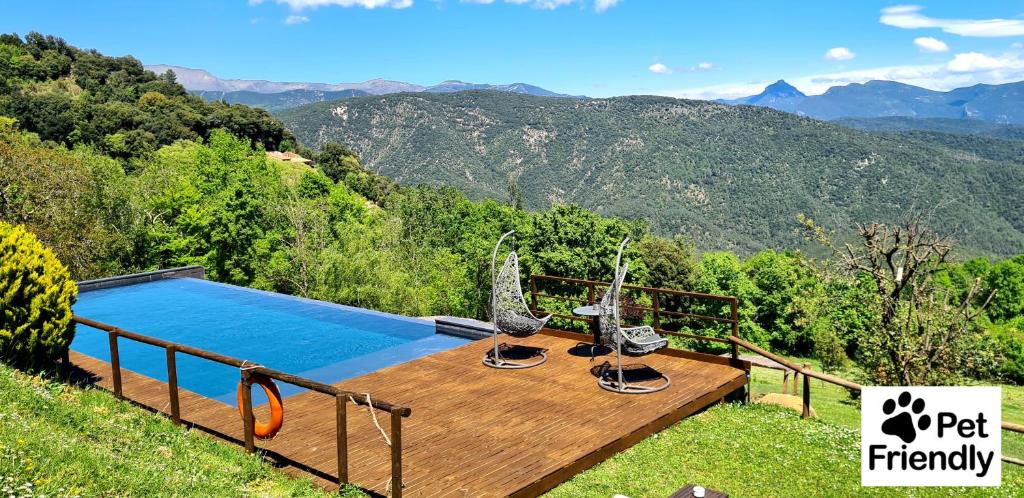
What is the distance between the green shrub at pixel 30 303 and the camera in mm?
6102

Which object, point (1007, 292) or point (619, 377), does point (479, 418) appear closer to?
point (619, 377)

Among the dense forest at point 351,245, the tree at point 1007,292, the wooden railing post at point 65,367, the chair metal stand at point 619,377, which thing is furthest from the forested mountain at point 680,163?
the wooden railing post at point 65,367

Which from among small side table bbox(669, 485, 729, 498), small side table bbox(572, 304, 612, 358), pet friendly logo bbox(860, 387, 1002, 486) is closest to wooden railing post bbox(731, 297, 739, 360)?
small side table bbox(572, 304, 612, 358)

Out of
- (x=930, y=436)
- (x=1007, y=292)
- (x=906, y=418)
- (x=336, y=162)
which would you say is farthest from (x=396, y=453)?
(x=336, y=162)

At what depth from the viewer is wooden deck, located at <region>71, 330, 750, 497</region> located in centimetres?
528

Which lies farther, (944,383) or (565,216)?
(565,216)

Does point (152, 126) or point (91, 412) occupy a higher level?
point (152, 126)

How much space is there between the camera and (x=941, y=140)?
13812 cm

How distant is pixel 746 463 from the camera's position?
5840 millimetres

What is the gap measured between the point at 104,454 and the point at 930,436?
6.21m

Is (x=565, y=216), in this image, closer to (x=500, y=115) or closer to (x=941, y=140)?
(x=500, y=115)

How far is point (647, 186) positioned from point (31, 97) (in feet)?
268

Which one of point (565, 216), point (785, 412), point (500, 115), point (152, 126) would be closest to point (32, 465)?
point (785, 412)

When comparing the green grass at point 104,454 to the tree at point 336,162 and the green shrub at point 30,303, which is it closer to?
the green shrub at point 30,303
